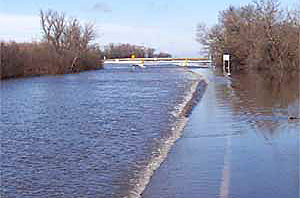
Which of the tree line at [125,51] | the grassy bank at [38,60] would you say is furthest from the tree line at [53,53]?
the tree line at [125,51]

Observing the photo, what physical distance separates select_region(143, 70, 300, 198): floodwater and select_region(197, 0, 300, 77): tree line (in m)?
31.1

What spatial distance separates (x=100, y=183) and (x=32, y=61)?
5428 centimetres

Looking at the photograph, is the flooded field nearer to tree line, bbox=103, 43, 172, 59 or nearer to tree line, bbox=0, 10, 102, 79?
tree line, bbox=0, 10, 102, 79

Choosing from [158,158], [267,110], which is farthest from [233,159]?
[267,110]

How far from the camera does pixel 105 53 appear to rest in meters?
153

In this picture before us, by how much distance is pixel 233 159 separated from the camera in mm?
8227

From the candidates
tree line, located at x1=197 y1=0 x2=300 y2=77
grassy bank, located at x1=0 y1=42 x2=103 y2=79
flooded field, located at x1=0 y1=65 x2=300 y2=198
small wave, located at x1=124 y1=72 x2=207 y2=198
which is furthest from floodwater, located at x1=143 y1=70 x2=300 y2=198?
grassy bank, located at x1=0 y1=42 x2=103 y2=79

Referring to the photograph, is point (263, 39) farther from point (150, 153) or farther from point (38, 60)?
point (150, 153)

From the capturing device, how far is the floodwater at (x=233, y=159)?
6449mm

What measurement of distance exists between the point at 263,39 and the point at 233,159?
43222 mm

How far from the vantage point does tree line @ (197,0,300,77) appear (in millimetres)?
46594

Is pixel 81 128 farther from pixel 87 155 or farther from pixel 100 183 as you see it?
pixel 100 183

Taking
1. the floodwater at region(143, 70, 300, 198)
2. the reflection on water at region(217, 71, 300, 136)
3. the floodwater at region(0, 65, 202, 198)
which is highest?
the reflection on water at region(217, 71, 300, 136)

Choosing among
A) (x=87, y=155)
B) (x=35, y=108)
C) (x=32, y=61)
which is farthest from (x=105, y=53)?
(x=87, y=155)
